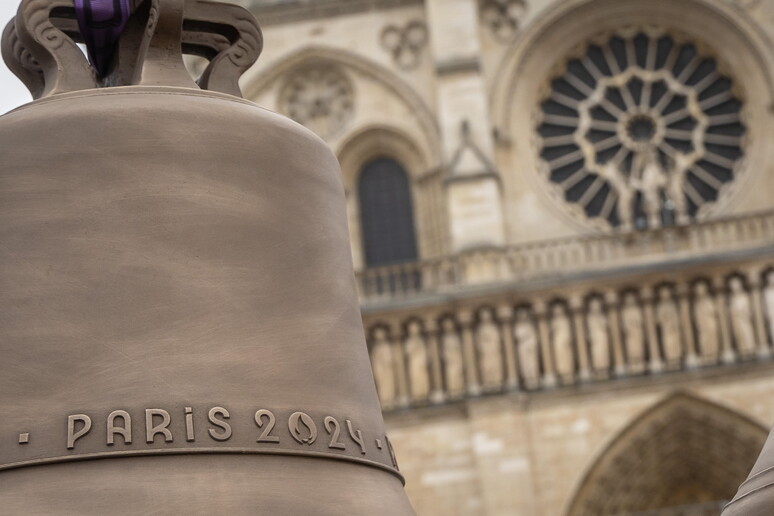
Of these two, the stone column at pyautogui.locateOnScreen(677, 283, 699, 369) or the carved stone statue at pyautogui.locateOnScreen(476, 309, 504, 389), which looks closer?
the stone column at pyautogui.locateOnScreen(677, 283, 699, 369)

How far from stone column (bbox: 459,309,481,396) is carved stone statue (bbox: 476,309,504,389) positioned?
9 centimetres

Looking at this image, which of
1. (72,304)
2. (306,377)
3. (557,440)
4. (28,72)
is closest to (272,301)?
(306,377)

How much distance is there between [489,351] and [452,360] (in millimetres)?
462

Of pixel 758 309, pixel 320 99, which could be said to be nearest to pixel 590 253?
pixel 758 309

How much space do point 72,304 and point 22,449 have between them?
0.87ft

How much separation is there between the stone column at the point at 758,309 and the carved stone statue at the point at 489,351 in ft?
9.66

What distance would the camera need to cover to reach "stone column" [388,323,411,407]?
59.3 ft

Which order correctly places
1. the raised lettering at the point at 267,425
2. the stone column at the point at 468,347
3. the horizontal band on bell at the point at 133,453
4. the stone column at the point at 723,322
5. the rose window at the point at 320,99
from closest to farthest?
the horizontal band on bell at the point at 133,453 < the raised lettering at the point at 267,425 < the stone column at the point at 723,322 < the stone column at the point at 468,347 < the rose window at the point at 320,99

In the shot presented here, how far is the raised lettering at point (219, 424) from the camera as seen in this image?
246 cm

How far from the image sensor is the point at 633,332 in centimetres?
1786

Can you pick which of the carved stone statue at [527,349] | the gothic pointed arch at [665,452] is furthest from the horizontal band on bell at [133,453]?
the carved stone statue at [527,349]

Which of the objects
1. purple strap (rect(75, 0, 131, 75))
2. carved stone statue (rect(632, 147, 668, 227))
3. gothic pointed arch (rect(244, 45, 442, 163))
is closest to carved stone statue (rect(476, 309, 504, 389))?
carved stone statue (rect(632, 147, 668, 227))

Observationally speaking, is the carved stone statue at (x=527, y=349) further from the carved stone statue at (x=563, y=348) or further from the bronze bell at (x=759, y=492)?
the bronze bell at (x=759, y=492)

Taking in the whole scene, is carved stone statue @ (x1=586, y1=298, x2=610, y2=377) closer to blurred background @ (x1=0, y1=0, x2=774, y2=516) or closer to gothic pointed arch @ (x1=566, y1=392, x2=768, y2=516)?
blurred background @ (x1=0, y1=0, x2=774, y2=516)
